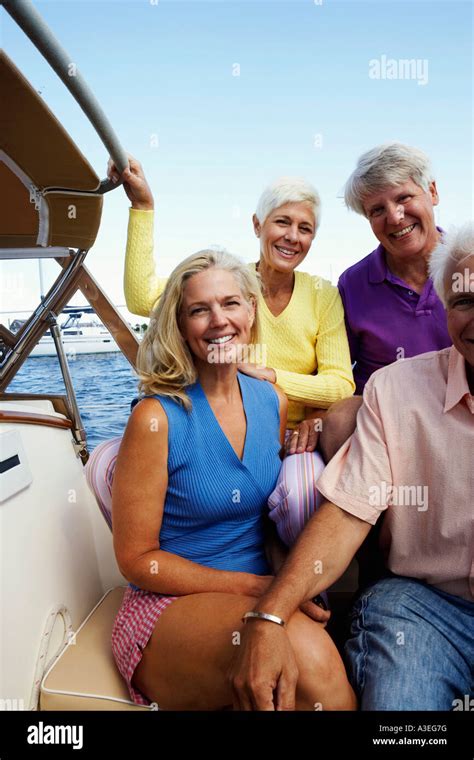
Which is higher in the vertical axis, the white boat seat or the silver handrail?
the silver handrail

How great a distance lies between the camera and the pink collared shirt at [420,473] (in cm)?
131

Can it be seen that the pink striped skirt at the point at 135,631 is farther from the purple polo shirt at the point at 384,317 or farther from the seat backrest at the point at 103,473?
the purple polo shirt at the point at 384,317

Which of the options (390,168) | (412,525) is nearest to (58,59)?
(412,525)

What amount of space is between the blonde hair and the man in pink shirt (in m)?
0.36

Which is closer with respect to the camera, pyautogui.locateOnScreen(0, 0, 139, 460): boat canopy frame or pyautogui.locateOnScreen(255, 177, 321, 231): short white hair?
pyautogui.locateOnScreen(0, 0, 139, 460): boat canopy frame

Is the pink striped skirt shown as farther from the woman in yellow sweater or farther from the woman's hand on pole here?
the woman's hand on pole

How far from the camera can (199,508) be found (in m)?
1.36

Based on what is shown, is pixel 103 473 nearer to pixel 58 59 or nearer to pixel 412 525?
pixel 412 525

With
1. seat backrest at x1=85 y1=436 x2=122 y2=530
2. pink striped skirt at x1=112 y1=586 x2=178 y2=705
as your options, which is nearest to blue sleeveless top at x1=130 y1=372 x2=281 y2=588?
pink striped skirt at x1=112 y1=586 x2=178 y2=705

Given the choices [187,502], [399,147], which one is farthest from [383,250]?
[187,502]

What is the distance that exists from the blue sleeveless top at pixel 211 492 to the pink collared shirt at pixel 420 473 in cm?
16

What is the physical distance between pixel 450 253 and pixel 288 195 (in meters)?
0.72

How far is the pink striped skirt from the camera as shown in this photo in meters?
1.26

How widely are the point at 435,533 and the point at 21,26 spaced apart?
1.11 m
